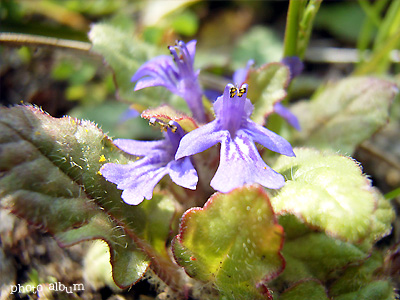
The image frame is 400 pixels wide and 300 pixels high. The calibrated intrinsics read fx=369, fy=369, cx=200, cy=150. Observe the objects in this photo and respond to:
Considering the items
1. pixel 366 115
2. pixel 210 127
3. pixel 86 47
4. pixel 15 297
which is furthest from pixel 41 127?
pixel 366 115

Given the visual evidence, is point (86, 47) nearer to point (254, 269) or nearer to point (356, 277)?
point (254, 269)

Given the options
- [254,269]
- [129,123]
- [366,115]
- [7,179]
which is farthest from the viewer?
[129,123]


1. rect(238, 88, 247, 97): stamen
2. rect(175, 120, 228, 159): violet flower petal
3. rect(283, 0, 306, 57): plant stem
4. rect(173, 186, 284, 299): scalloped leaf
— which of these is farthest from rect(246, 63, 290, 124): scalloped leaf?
rect(173, 186, 284, 299): scalloped leaf

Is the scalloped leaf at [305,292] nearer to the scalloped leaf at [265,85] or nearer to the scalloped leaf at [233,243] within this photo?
the scalloped leaf at [233,243]

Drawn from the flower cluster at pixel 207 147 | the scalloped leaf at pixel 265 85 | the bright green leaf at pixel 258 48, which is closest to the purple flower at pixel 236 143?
the flower cluster at pixel 207 147

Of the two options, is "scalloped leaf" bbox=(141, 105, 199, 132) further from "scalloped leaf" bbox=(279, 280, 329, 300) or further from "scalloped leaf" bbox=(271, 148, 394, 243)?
"scalloped leaf" bbox=(279, 280, 329, 300)
